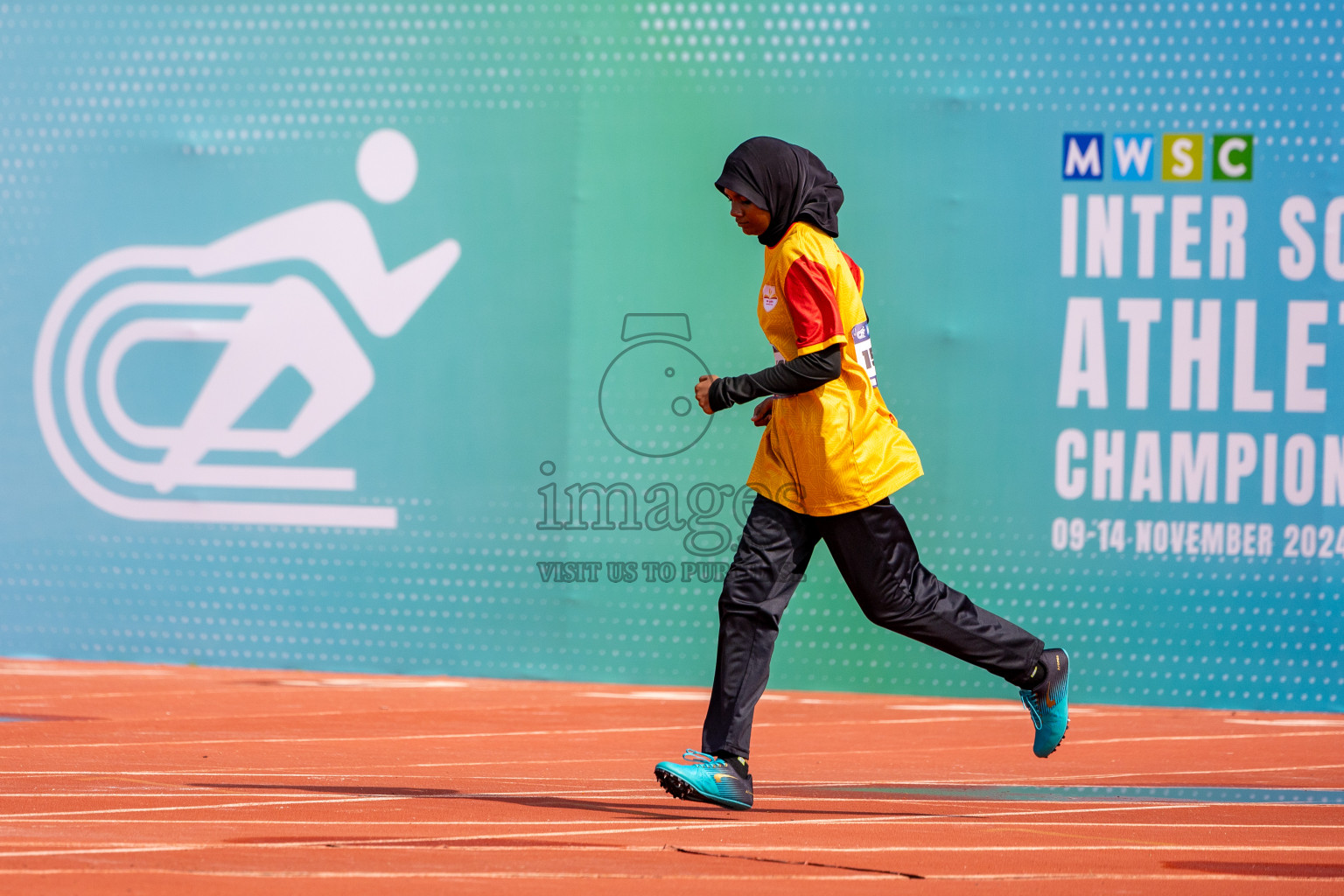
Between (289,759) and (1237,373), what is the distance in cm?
490

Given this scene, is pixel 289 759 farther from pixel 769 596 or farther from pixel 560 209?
pixel 560 209

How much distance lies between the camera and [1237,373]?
782 cm

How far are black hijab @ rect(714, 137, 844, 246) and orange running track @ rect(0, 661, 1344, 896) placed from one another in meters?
1.86

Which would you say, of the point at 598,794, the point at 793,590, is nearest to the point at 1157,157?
the point at 793,590

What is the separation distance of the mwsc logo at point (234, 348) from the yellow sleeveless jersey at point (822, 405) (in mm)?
3877

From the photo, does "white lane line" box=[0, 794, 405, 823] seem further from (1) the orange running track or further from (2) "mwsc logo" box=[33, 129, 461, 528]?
(2) "mwsc logo" box=[33, 129, 461, 528]

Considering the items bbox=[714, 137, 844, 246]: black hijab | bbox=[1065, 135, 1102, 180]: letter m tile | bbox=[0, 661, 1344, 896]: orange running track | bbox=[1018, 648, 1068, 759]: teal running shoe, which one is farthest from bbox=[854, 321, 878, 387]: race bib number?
bbox=[1065, 135, 1102, 180]: letter m tile

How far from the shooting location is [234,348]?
8.61 m

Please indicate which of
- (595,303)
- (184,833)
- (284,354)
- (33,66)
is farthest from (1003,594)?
(33,66)

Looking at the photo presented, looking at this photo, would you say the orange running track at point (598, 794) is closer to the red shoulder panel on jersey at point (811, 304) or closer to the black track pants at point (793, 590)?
the black track pants at point (793, 590)

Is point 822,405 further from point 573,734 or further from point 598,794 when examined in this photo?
point 573,734

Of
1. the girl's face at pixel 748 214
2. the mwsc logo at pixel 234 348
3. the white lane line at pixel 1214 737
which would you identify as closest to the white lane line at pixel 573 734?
the white lane line at pixel 1214 737

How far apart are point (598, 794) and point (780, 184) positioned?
2.11 metres

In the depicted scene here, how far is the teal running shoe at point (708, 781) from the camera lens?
15.5ft
